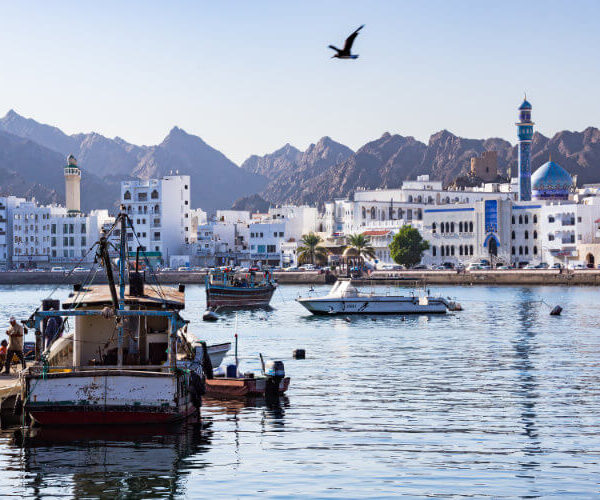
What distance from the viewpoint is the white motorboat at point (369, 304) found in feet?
235

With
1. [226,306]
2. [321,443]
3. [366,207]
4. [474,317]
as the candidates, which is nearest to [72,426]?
[321,443]

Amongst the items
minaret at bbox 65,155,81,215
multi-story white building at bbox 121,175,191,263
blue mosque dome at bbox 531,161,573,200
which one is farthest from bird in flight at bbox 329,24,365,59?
minaret at bbox 65,155,81,215

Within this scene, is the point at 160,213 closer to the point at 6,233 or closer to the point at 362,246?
the point at 6,233

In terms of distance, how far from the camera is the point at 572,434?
24.7 metres

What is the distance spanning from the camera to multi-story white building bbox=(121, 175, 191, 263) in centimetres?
16450

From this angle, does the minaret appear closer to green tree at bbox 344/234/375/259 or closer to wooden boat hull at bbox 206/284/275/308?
green tree at bbox 344/234/375/259

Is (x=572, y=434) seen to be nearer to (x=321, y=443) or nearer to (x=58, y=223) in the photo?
(x=321, y=443)

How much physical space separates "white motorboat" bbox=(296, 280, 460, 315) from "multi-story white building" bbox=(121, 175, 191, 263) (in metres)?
92.2

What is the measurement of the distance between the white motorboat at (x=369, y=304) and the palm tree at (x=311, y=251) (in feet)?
266

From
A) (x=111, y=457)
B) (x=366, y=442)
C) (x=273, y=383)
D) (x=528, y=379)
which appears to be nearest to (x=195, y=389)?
(x=111, y=457)

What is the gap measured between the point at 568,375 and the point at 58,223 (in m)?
145

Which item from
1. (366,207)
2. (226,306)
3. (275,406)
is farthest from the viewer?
(366,207)

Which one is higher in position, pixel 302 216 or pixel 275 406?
pixel 302 216

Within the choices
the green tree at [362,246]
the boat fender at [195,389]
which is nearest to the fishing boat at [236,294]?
the boat fender at [195,389]
